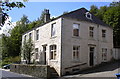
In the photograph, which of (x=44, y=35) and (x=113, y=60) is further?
(x=113, y=60)

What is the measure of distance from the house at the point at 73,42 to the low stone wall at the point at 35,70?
1.77 m

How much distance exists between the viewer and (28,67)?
79.5 feet

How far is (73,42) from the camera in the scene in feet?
74.5

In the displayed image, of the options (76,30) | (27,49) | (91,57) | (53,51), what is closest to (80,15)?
(76,30)

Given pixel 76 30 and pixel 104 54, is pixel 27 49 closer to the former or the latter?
pixel 76 30

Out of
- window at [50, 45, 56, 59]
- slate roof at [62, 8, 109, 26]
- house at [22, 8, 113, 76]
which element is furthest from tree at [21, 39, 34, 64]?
slate roof at [62, 8, 109, 26]

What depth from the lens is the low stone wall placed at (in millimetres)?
20048

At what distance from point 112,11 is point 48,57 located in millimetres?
18798

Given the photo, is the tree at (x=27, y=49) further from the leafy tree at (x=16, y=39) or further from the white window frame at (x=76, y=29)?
the leafy tree at (x=16, y=39)

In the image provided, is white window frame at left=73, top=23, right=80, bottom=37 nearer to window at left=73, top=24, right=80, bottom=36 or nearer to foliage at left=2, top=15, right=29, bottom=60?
window at left=73, top=24, right=80, bottom=36

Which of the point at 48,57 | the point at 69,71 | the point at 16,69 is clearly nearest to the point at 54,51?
the point at 48,57

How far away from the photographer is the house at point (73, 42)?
2181cm

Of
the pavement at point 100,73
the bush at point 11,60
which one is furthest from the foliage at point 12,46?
the pavement at point 100,73

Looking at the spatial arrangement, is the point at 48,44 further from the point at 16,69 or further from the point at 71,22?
the point at 16,69
